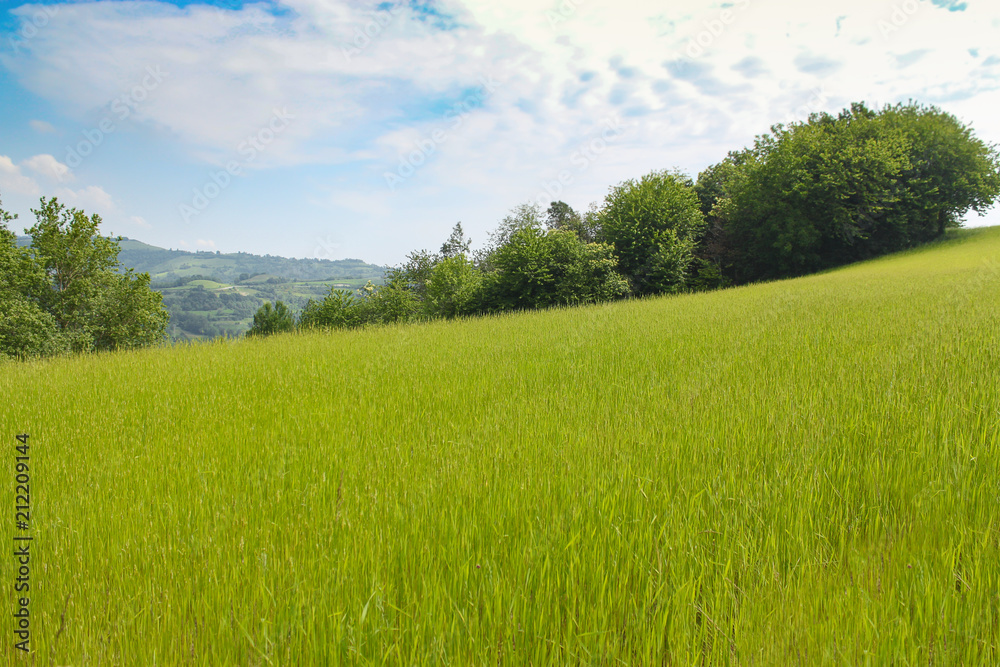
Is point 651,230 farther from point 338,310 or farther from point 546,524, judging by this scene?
point 546,524

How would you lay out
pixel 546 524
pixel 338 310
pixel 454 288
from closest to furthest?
pixel 546 524 → pixel 454 288 → pixel 338 310

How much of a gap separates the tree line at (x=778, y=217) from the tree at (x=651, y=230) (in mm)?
84

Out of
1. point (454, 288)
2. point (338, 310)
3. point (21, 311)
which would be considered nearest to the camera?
point (21, 311)

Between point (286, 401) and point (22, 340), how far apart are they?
29.1m

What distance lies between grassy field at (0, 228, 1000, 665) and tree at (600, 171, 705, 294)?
27.0 m

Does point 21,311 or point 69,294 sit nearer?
point 21,311

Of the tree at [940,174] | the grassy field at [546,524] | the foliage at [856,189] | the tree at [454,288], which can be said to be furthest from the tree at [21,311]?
the tree at [940,174]

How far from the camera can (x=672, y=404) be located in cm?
400

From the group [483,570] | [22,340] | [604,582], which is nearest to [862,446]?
[604,582]

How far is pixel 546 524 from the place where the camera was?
2.21 meters

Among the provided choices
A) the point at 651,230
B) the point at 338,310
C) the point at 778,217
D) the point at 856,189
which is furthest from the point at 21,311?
the point at 856,189

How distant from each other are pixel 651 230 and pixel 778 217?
43.3 ft

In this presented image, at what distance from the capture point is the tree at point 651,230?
31114mm

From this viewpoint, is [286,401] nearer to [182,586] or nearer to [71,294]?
[182,586]
